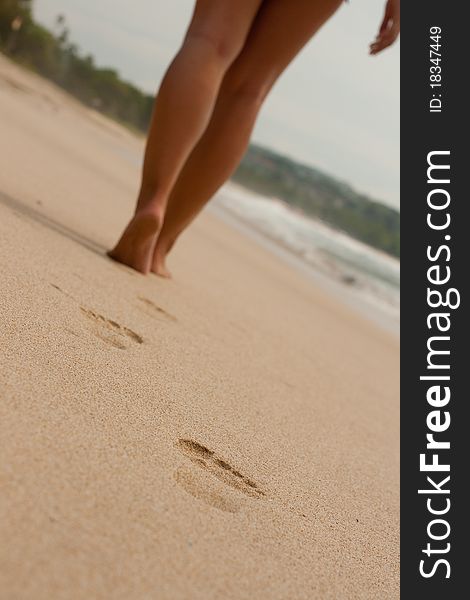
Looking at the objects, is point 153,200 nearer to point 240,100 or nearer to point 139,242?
point 139,242

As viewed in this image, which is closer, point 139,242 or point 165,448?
A: point 165,448

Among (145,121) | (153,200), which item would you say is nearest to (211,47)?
(153,200)

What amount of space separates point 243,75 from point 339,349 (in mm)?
1272

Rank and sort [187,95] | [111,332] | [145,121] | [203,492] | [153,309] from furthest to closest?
[145,121], [187,95], [153,309], [111,332], [203,492]

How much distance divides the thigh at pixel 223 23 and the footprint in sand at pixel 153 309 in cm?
68

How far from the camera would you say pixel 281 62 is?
2236 mm

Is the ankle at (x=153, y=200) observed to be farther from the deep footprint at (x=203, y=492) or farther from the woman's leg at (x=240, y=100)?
the deep footprint at (x=203, y=492)

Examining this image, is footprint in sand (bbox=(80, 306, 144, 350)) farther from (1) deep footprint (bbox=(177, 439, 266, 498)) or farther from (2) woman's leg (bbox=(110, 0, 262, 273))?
(2) woman's leg (bbox=(110, 0, 262, 273))

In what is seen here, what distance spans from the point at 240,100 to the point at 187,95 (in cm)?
30

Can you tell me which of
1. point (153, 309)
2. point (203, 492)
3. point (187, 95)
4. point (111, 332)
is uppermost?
point (187, 95)

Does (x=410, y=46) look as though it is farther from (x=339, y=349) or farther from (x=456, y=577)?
(x=456, y=577)

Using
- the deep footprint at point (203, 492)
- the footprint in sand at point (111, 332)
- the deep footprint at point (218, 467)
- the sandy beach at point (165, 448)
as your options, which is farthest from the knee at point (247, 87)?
the deep footprint at point (203, 492)

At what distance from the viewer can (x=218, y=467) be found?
1.15 meters

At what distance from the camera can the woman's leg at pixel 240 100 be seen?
2.17 metres
